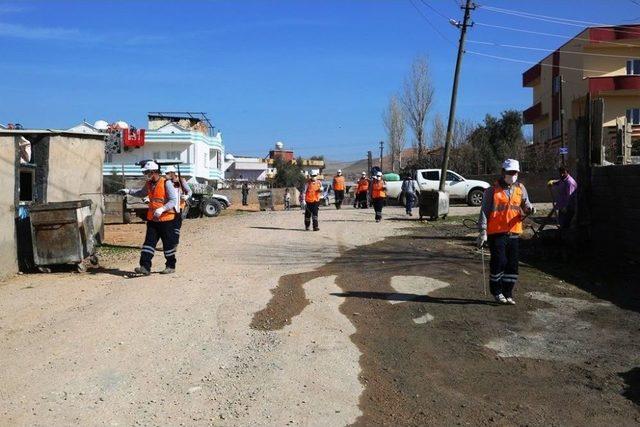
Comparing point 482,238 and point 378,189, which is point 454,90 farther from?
point 482,238

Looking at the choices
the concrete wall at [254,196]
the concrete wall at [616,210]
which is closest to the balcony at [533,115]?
the concrete wall at [254,196]

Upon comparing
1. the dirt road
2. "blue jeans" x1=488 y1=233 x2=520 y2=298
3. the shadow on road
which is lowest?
the dirt road

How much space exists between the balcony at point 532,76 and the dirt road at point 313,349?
146 feet

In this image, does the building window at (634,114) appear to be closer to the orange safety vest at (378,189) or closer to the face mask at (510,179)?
the orange safety vest at (378,189)

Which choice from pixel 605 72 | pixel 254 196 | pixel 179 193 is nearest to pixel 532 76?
pixel 605 72

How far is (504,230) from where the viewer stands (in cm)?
787

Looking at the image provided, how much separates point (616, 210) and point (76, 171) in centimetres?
1045

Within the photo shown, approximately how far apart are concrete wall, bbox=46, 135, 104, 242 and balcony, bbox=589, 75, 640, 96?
116 ft

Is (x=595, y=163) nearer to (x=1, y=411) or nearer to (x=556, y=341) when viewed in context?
(x=556, y=341)

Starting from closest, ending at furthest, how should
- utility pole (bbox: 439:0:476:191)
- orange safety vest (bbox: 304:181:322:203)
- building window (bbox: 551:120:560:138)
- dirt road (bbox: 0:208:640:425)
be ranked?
dirt road (bbox: 0:208:640:425) → orange safety vest (bbox: 304:181:322:203) → utility pole (bbox: 439:0:476:191) → building window (bbox: 551:120:560:138)

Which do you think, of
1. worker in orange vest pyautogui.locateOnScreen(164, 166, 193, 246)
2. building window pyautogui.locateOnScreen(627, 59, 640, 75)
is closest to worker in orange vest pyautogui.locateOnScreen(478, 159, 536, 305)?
worker in orange vest pyautogui.locateOnScreen(164, 166, 193, 246)

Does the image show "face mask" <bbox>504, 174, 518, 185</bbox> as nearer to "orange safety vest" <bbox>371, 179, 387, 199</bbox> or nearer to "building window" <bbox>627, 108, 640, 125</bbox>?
"orange safety vest" <bbox>371, 179, 387, 199</bbox>

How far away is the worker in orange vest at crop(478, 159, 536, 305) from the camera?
310 inches

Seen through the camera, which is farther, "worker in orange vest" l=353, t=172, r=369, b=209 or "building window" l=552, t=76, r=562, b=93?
"building window" l=552, t=76, r=562, b=93
